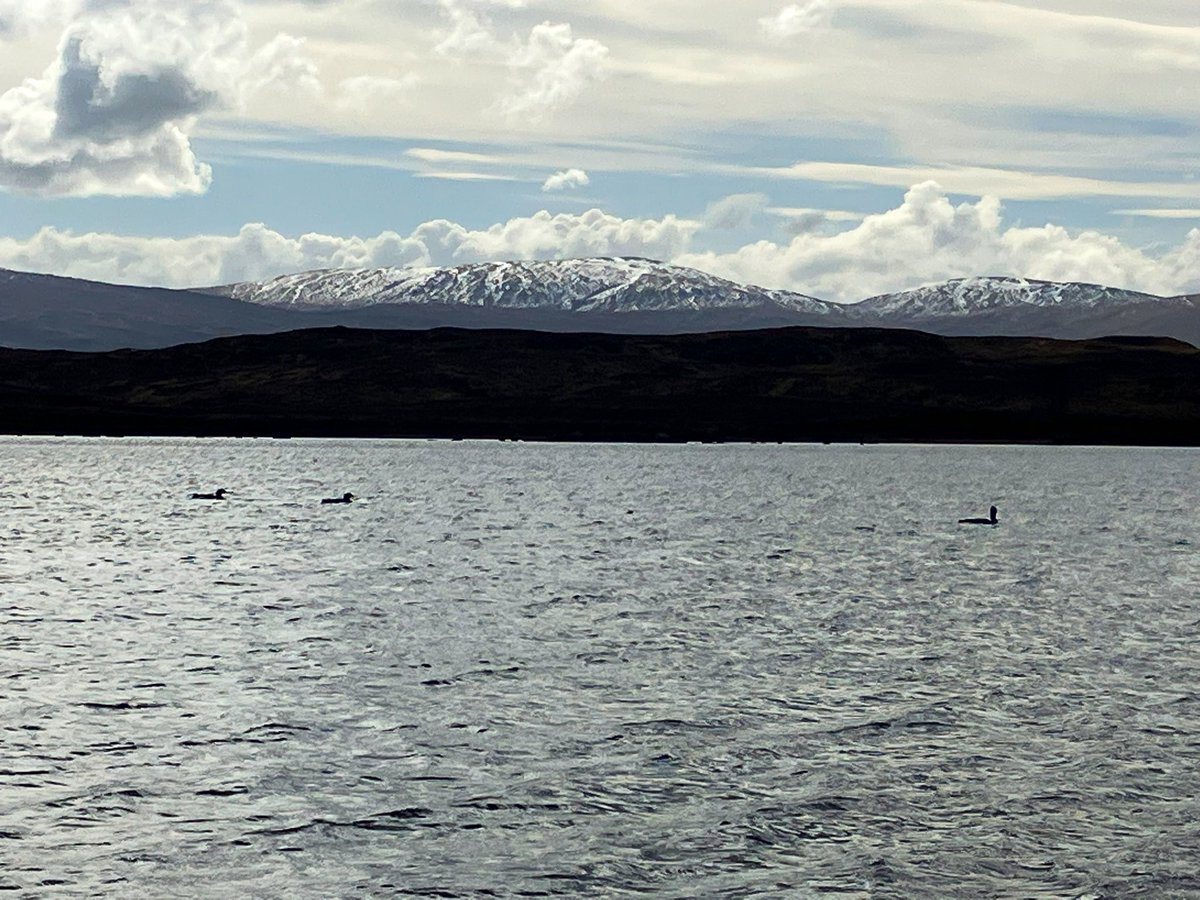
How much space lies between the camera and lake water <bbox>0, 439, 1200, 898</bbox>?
22641 mm

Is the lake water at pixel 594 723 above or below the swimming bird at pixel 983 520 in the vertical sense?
above

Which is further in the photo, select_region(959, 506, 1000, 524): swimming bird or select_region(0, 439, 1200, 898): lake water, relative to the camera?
select_region(959, 506, 1000, 524): swimming bird

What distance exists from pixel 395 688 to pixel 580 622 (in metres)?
12.9

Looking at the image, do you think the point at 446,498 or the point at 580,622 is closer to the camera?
the point at 580,622

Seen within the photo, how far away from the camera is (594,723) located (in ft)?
106

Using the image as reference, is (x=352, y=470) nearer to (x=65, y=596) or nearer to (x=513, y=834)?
(x=65, y=596)

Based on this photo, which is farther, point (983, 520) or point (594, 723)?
point (983, 520)

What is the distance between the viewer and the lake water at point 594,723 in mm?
22641

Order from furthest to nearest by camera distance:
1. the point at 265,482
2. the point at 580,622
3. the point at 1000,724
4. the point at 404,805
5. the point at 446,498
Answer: the point at 265,482, the point at 446,498, the point at 580,622, the point at 1000,724, the point at 404,805

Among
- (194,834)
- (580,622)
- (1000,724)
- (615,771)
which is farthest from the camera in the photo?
(580,622)

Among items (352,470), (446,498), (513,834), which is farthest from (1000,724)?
(352,470)

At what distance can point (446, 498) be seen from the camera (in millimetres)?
124750

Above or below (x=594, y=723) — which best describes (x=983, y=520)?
below

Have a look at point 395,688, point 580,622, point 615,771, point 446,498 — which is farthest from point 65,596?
point 446,498
